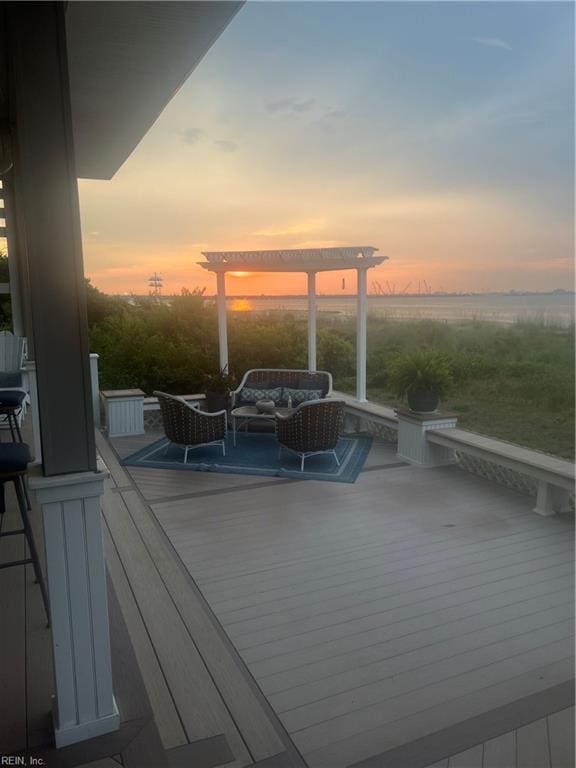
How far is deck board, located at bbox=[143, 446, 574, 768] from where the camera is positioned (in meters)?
2.28

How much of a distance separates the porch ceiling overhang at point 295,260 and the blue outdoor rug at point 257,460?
256 cm

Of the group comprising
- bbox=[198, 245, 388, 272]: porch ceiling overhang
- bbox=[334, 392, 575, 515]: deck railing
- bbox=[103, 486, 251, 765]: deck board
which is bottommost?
bbox=[103, 486, 251, 765]: deck board

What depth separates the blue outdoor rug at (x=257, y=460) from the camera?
18.8 feet

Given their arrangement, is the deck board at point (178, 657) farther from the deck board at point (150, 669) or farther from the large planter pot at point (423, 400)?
the large planter pot at point (423, 400)

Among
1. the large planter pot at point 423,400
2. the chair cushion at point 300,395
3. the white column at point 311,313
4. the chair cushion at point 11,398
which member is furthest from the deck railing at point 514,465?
the chair cushion at point 11,398

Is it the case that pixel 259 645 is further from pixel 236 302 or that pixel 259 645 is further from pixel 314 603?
pixel 236 302

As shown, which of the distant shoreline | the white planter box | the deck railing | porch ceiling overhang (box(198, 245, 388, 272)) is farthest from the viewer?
porch ceiling overhang (box(198, 245, 388, 272))

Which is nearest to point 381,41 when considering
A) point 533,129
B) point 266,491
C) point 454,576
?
point 533,129

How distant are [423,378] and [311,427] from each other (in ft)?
4.45

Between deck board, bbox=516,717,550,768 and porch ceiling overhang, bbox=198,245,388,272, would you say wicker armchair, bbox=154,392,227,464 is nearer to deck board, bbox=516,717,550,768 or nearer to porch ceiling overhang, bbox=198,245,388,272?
porch ceiling overhang, bbox=198,245,388,272

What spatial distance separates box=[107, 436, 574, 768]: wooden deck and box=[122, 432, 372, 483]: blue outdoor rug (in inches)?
17.7

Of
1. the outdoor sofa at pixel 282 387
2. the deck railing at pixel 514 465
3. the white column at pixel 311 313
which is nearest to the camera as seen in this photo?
the deck railing at pixel 514 465

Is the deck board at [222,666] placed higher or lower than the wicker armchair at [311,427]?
lower

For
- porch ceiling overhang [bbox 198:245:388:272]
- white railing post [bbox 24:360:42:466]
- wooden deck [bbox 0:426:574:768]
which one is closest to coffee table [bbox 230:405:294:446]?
porch ceiling overhang [bbox 198:245:388:272]
